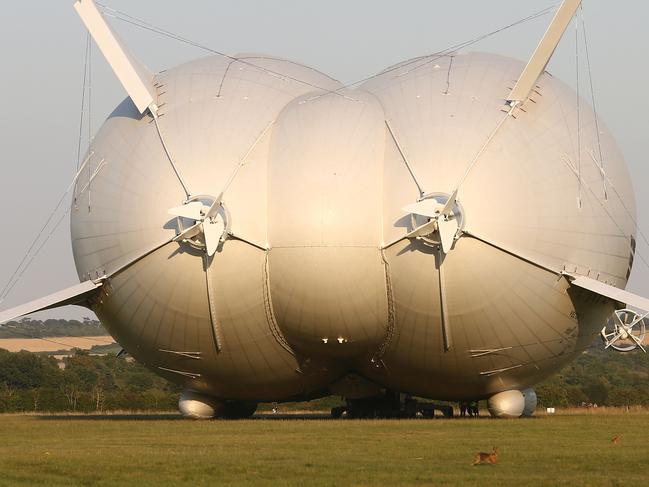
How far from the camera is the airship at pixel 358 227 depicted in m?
39.8

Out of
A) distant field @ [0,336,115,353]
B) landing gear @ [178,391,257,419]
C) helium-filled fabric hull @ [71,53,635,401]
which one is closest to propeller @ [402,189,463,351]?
helium-filled fabric hull @ [71,53,635,401]

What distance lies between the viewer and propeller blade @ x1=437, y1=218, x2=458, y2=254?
38.3 meters

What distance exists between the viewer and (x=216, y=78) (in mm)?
43844

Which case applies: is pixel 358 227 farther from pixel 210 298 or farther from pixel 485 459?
pixel 485 459

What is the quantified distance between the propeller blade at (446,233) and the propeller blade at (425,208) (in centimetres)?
32

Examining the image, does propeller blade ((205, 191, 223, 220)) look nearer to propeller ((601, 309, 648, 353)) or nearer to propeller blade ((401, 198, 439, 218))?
propeller blade ((401, 198, 439, 218))

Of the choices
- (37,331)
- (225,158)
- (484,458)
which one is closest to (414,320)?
(225,158)

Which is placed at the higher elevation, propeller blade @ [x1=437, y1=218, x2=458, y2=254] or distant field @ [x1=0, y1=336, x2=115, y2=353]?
distant field @ [x1=0, y1=336, x2=115, y2=353]

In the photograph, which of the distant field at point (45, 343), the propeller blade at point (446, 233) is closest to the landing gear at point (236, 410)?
the propeller blade at point (446, 233)

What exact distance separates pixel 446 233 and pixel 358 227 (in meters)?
2.97

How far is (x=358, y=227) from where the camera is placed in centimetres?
4000

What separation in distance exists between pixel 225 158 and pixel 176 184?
5.72 feet

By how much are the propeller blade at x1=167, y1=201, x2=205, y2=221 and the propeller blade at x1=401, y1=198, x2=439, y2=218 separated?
608 cm

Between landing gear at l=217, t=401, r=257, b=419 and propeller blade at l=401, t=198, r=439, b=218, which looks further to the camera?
landing gear at l=217, t=401, r=257, b=419
